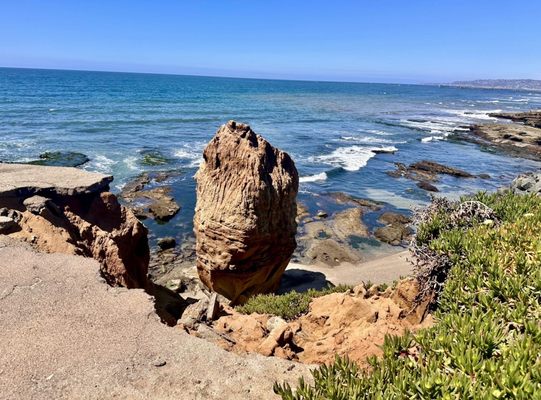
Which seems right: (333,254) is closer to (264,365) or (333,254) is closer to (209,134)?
(264,365)

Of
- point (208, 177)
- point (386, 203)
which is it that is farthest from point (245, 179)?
point (386, 203)

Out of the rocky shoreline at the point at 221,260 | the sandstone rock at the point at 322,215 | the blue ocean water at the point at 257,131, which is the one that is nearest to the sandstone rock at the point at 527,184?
the rocky shoreline at the point at 221,260

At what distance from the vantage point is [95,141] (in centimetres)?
3966

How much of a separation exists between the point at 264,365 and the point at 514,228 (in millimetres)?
4827

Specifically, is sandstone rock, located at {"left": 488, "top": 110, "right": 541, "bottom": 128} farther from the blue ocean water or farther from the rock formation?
the rock formation

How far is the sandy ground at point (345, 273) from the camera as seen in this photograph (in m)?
16.4

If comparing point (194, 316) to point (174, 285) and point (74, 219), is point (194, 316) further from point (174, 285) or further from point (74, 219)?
point (174, 285)

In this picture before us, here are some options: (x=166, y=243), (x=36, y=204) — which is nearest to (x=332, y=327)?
(x=36, y=204)

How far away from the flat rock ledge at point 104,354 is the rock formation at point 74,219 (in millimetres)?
1926

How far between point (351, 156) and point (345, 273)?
24345 mm

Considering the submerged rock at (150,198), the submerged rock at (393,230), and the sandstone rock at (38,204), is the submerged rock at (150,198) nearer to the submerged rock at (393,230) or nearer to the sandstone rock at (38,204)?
the submerged rock at (393,230)

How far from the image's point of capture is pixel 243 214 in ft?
41.4

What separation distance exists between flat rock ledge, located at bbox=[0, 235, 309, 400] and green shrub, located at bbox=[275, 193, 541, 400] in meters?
0.83

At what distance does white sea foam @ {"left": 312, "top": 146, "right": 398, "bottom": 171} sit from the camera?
36.8 m
